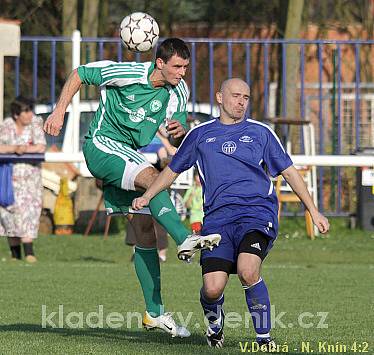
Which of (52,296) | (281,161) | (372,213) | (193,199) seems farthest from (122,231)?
(281,161)

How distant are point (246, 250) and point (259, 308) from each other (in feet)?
1.14

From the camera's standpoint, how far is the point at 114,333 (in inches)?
340

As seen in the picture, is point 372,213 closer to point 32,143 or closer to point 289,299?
point 32,143

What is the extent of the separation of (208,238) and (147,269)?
4.49 feet

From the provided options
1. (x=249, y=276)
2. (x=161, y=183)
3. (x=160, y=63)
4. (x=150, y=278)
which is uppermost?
(x=160, y=63)

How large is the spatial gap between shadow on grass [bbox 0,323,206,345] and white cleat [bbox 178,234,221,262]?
74 cm

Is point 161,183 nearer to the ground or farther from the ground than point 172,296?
farther from the ground

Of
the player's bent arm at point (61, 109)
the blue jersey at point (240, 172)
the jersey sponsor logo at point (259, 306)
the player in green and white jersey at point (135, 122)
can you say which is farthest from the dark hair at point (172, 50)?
the jersey sponsor logo at point (259, 306)

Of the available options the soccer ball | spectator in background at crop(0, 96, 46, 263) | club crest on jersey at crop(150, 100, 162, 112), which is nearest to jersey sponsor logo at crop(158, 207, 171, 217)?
club crest on jersey at crop(150, 100, 162, 112)

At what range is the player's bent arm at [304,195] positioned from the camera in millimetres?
7547

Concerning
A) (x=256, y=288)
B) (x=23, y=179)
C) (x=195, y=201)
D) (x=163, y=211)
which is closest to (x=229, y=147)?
(x=163, y=211)

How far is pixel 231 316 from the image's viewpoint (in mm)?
9672

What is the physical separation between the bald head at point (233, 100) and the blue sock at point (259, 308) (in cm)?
102

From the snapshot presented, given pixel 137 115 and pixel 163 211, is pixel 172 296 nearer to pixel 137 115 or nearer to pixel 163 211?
pixel 137 115
